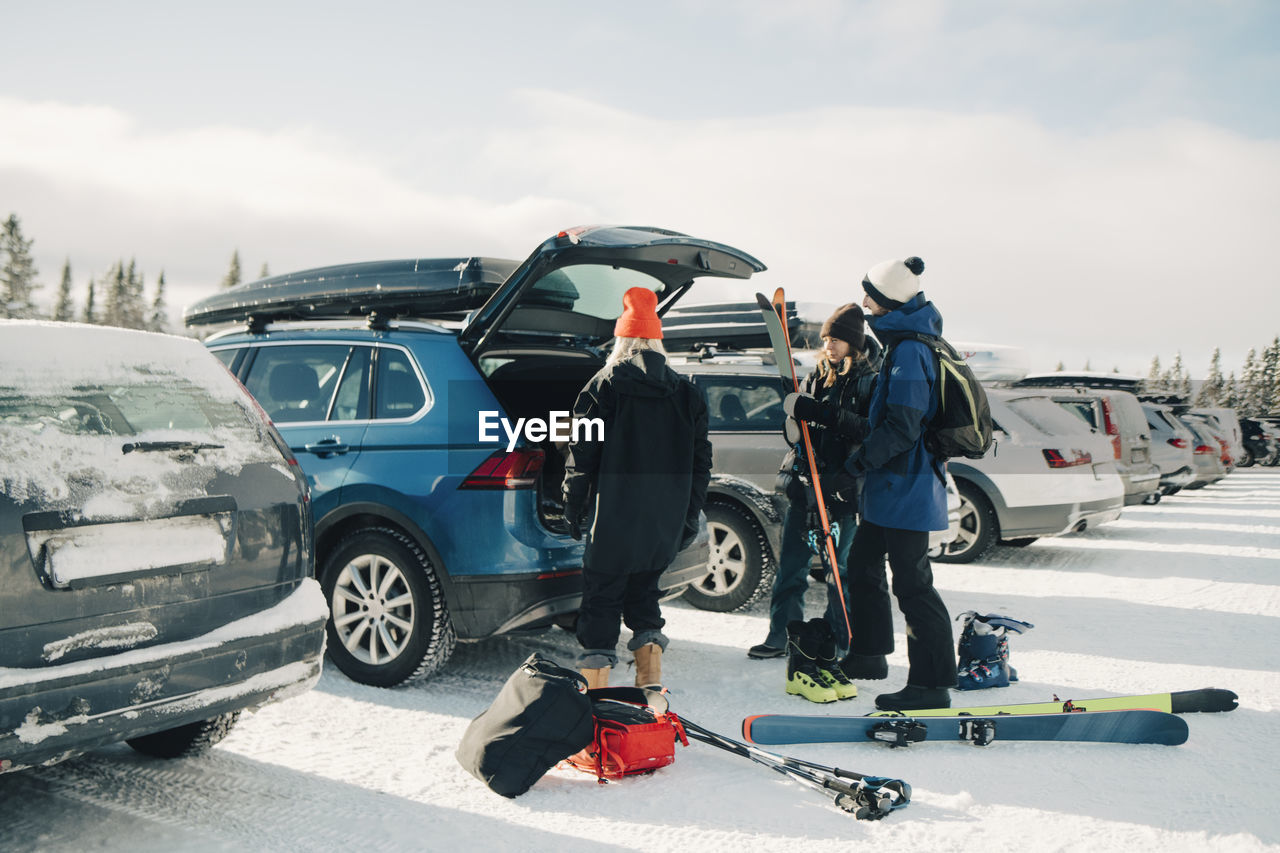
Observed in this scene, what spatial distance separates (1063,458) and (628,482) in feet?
19.4

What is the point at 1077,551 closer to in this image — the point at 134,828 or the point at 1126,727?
the point at 1126,727

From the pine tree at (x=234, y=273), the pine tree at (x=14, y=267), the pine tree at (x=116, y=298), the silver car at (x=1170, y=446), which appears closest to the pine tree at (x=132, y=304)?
the pine tree at (x=116, y=298)

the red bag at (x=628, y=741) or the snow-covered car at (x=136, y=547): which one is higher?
the snow-covered car at (x=136, y=547)

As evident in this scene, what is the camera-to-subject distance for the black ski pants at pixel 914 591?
4.22 metres

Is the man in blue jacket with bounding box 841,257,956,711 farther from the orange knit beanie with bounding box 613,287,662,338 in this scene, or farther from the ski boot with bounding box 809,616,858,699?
the orange knit beanie with bounding box 613,287,662,338

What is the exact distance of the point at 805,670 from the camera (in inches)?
174

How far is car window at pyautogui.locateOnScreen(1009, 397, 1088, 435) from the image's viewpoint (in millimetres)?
8602

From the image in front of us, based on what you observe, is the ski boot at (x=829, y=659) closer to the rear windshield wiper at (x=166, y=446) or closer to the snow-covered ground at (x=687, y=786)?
the snow-covered ground at (x=687, y=786)

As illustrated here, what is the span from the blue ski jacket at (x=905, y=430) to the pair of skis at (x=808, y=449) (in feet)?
1.33

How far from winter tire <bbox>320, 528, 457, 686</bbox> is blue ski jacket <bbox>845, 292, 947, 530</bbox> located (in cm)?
214

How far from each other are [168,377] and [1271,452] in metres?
34.2

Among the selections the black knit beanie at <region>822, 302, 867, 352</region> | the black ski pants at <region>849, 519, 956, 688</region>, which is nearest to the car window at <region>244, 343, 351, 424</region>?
the black knit beanie at <region>822, 302, 867, 352</region>

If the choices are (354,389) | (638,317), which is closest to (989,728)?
(638,317)

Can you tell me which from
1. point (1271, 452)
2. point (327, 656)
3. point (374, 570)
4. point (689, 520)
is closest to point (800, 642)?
point (689, 520)
